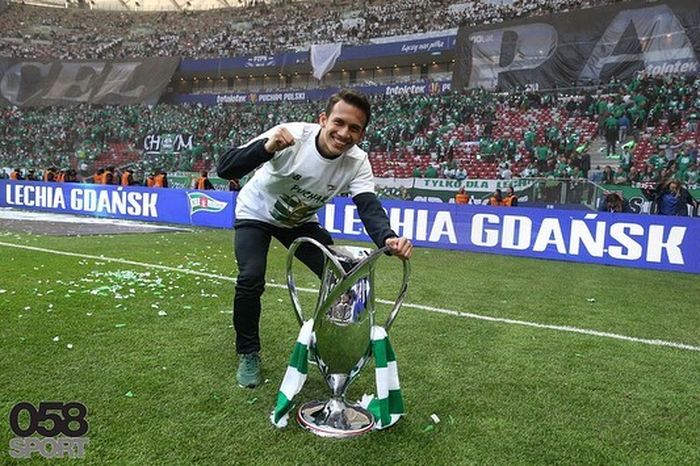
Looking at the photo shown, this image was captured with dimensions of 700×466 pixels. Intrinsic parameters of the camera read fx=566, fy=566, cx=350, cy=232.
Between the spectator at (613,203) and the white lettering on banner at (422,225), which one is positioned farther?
the spectator at (613,203)

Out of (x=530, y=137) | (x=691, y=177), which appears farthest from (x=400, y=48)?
(x=691, y=177)

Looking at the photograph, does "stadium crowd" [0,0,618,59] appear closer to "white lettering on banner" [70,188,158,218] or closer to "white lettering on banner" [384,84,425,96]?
"white lettering on banner" [384,84,425,96]

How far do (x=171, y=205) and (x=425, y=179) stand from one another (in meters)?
8.45

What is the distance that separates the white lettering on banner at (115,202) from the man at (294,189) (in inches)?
496

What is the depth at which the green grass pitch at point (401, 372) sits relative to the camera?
2.64 meters

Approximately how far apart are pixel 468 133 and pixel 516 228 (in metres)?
13.0

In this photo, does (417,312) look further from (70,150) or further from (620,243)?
(70,150)

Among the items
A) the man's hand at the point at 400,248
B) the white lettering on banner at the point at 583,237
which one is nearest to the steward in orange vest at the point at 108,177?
the white lettering on banner at the point at 583,237

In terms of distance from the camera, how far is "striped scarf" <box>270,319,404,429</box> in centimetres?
273

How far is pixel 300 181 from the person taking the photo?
3.22 m

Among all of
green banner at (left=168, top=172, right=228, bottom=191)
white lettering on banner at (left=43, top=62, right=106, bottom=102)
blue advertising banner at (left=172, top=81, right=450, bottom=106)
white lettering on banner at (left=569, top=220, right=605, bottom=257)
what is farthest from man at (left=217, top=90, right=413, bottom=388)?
white lettering on banner at (left=43, top=62, right=106, bottom=102)

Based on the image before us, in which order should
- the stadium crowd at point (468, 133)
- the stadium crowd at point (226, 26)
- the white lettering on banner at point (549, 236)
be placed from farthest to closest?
the stadium crowd at point (226, 26)
the stadium crowd at point (468, 133)
the white lettering on banner at point (549, 236)

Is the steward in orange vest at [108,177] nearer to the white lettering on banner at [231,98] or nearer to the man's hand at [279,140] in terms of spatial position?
the white lettering on banner at [231,98]

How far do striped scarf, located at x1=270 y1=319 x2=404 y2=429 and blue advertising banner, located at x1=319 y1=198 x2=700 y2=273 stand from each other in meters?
7.64
